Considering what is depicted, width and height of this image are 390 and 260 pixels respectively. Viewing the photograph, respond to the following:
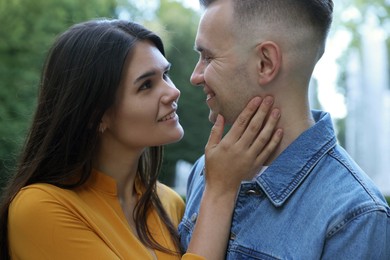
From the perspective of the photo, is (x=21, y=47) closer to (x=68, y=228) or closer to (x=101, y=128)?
(x=101, y=128)

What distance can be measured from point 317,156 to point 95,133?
3.57ft

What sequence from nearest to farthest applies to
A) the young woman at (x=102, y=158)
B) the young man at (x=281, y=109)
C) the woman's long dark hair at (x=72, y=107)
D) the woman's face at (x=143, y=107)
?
the young man at (x=281, y=109) → the young woman at (x=102, y=158) → the woman's long dark hair at (x=72, y=107) → the woman's face at (x=143, y=107)

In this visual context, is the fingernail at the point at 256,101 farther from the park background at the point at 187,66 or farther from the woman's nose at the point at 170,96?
the park background at the point at 187,66

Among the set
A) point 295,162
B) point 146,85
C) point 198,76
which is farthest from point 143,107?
point 295,162

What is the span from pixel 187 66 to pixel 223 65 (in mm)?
14852

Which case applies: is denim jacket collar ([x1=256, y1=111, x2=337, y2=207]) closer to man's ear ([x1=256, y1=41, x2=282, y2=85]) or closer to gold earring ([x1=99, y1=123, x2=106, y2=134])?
man's ear ([x1=256, y1=41, x2=282, y2=85])

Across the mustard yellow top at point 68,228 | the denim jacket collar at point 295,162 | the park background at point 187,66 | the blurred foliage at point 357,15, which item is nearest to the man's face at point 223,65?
the denim jacket collar at point 295,162

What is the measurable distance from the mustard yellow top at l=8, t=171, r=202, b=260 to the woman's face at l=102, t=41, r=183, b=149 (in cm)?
32

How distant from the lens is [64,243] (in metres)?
2.52

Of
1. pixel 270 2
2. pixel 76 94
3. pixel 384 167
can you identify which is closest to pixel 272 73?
pixel 270 2

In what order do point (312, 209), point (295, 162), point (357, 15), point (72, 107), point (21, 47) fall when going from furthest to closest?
point (357, 15) → point (21, 47) → point (72, 107) → point (295, 162) → point (312, 209)

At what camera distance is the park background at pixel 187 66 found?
11.2 metres

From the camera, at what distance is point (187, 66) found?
17156 millimetres

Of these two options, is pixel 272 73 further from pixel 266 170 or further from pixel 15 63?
pixel 15 63
